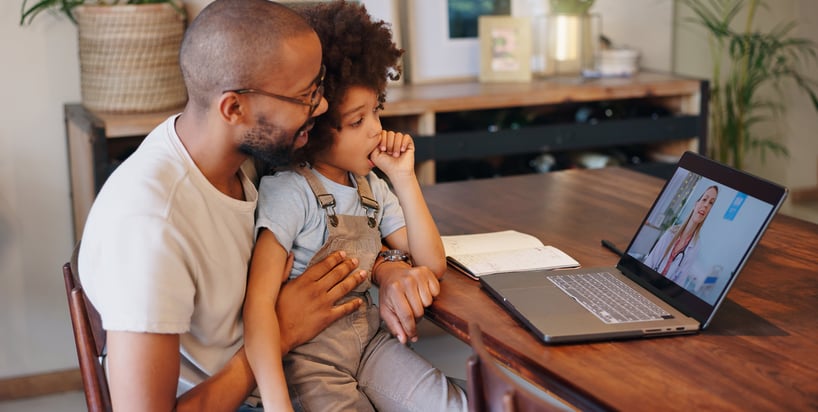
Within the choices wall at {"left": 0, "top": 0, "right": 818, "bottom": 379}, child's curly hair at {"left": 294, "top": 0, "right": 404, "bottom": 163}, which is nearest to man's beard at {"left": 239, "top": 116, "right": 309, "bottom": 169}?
child's curly hair at {"left": 294, "top": 0, "right": 404, "bottom": 163}

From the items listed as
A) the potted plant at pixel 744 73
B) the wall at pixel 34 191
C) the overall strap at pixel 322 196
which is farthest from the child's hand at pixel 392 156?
the potted plant at pixel 744 73

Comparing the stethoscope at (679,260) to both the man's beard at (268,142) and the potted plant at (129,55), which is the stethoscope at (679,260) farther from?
the potted plant at (129,55)

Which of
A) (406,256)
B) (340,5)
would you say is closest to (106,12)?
(340,5)

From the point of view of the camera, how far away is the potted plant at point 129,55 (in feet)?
9.31

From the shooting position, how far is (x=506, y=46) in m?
3.63

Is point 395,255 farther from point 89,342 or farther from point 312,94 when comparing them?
point 89,342

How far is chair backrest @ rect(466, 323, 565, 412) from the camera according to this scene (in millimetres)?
1032

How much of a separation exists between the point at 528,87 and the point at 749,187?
204cm

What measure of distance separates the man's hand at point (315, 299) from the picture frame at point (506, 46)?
6.72 ft

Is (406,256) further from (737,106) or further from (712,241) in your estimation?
(737,106)

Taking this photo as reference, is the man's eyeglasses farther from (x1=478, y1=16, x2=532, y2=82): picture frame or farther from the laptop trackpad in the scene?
(x1=478, y1=16, x2=532, y2=82): picture frame

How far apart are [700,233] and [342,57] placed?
0.70 meters

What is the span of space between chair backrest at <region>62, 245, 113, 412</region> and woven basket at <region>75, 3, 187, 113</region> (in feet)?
4.76

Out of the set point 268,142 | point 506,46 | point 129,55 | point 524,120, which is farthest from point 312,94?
point 506,46
